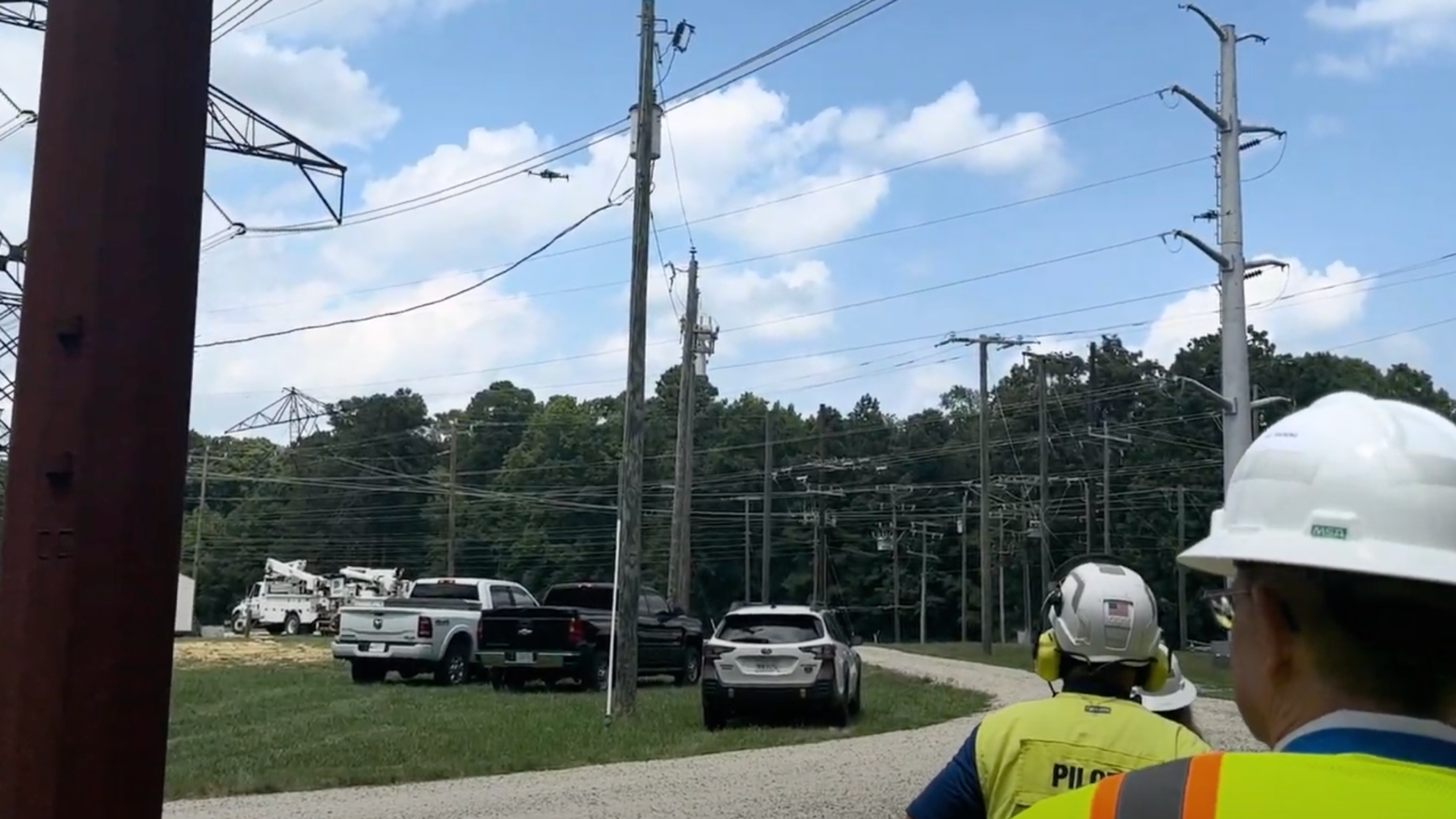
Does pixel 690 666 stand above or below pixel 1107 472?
below

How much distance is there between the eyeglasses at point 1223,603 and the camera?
68.2 inches

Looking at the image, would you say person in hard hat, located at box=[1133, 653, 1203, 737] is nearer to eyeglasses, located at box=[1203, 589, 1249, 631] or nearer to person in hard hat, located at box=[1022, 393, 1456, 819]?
eyeglasses, located at box=[1203, 589, 1249, 631]

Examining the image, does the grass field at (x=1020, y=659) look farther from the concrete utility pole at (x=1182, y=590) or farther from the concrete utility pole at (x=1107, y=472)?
the concrete utility pole at (x=1107, y=472)

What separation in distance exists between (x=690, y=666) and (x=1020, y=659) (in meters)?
21.1

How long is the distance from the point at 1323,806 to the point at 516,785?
12.2 m

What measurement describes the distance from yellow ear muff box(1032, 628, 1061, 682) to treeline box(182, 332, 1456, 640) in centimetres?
7741

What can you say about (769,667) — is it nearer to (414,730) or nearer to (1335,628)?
(414,730)

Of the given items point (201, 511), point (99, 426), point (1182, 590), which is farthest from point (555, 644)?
point (201, 511)

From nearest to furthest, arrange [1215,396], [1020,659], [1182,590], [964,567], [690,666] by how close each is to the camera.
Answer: [1215,396] → [690,666] → [1020,659] → [1182,590] → [964,567]

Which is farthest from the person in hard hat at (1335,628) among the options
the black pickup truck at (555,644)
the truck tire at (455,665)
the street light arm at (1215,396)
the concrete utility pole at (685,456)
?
the concrete utility pole at (685,456)

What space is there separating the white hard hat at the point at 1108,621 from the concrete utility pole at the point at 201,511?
210 feet

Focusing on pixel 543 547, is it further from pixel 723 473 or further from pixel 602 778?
pixel 602 778

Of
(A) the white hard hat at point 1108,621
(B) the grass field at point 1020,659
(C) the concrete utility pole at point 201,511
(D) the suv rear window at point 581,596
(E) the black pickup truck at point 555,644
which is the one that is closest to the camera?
(A) the white hard hat at point 1108,621

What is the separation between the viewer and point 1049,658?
3.32m
